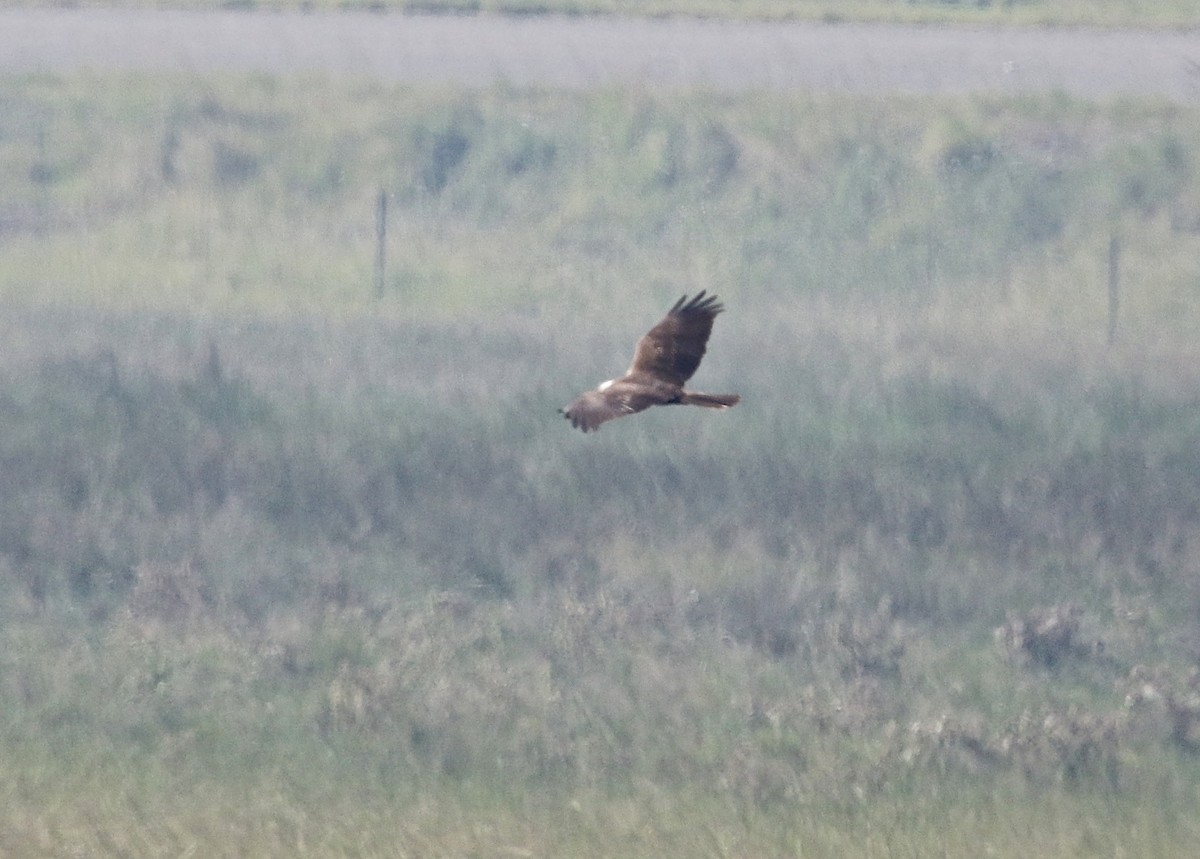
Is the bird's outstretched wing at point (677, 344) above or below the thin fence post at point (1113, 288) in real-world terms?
above

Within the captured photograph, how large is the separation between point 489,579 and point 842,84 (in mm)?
12205

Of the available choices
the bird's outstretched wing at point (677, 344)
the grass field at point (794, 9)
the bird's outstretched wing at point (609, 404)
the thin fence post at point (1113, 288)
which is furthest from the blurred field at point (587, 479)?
the bird's outstretched wing at point (609, 404)

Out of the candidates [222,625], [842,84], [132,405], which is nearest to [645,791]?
[222,625]

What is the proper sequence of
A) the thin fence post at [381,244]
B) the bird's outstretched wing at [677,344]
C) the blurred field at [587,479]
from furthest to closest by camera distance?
the thin fence post at [381,244]
the blurred field at [587,479]
the bird's outstretched wing at [677,344]

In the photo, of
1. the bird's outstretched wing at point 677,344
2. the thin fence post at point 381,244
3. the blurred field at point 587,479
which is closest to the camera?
the bird's outstretched wing at point 677,344

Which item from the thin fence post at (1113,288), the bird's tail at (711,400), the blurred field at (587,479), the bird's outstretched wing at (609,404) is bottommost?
the blurred field at (587,479)

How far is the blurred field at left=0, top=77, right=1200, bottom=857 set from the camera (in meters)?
13.2

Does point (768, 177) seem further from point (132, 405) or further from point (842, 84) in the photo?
point (132, 405)

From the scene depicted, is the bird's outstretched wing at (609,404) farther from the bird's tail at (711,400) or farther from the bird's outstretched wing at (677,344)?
the bird's outstretched wing at (677,344)

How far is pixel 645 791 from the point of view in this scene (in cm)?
1299

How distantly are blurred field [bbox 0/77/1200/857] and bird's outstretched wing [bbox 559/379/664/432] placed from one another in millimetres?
4694

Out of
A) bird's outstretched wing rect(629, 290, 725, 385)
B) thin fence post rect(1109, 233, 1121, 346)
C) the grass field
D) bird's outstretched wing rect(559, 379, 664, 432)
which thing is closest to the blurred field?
thin fence post rect(1109, 233, 1121, 346)

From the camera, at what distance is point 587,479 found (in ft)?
56.3

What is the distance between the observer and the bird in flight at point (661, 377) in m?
8.12
